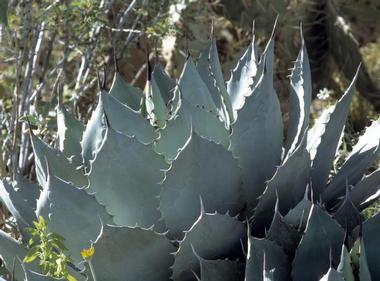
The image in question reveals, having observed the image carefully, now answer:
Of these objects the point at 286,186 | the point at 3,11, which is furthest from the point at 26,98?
the point at 286,186

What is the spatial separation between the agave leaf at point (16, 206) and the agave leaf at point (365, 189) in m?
0.94

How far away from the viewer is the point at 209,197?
6.95 feet

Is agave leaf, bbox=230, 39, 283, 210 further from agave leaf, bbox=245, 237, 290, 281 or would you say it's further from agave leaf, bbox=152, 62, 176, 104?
agave leaf, bbox=152, 62, 176, 104

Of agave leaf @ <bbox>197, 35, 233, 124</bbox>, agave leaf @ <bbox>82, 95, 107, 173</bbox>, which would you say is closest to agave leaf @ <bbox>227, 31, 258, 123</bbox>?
agave leaf @ <bbox>197, 35, 233, 124</bbox>

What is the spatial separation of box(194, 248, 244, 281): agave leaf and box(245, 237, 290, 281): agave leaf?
0.10 metres

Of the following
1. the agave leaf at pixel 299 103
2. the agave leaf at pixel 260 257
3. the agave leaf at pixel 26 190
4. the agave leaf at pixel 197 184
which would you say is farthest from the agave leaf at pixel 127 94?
the agave leaf at pixel 260 257

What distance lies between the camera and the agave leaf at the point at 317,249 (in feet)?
6.43

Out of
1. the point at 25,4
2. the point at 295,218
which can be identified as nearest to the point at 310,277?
the point at 295,218

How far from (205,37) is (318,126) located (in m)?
3.04

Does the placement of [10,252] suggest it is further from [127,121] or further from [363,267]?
[363,267]

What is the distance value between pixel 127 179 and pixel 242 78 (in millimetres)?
642

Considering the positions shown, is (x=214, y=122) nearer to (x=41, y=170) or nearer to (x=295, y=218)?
(x=295, y=218)

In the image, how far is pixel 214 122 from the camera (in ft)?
7.44

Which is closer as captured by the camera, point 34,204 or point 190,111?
point 190,111
